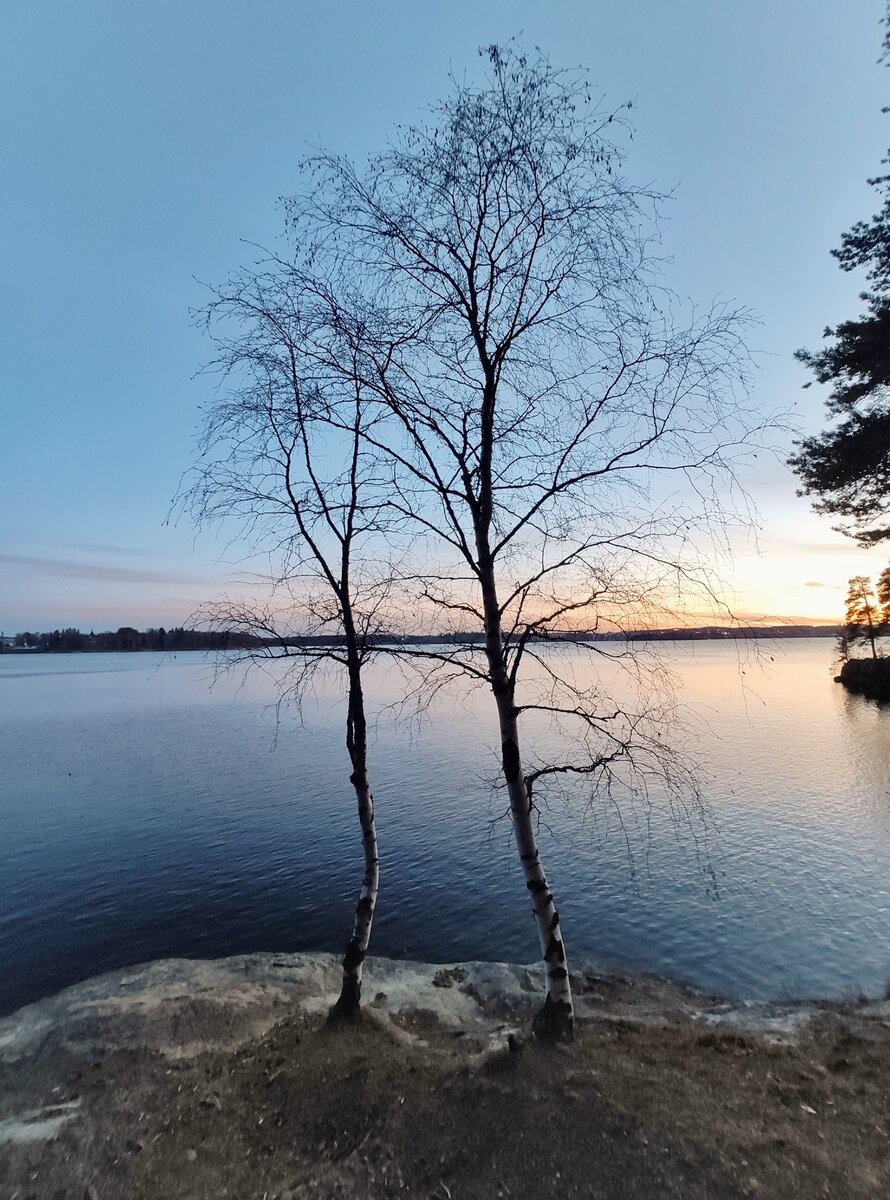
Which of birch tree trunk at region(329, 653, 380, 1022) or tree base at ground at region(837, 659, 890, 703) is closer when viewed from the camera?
birch tree trunk at region(329, 653, 380, 1022)

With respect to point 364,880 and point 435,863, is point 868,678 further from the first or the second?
point 364,880

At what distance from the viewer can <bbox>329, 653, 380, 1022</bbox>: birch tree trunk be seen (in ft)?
31.0

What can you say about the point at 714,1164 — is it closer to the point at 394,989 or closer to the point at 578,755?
the point at 394,989

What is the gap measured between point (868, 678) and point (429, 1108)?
242 feet

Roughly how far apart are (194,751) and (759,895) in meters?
32.7

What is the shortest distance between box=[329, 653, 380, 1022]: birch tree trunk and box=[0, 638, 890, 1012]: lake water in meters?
2.06

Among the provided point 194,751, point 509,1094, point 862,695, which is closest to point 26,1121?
point 509,1094

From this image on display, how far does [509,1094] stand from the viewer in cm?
688

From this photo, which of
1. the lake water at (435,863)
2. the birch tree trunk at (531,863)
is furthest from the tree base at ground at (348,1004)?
the lake water at (435,863)

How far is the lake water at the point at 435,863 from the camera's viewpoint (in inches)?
602

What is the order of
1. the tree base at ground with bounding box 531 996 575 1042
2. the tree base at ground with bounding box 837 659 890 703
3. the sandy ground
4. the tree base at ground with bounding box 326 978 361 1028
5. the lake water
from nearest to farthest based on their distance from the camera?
1. the sandy ground
2. the tree base at ground with bounding box 531 996 575 1042
3. the tree base at ground with bounding box 326 978 361 1028
4. the lake water
5. the tree base at ground with bounding box 837 659 890 703

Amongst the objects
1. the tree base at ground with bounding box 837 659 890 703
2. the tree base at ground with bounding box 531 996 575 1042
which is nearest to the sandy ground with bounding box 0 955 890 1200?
the tree base at ground with bounding box 531 996 575 1042

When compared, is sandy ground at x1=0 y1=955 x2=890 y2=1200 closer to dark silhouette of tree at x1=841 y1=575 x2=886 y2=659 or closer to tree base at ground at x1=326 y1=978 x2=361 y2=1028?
tree base at ground at x1=326 y1=978 x2=361 y2=1028

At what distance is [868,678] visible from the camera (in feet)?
219
